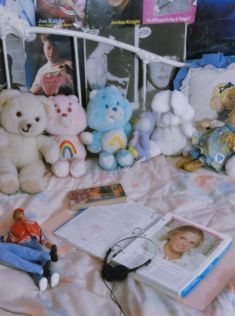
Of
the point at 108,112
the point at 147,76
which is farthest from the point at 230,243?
the point at 147,76

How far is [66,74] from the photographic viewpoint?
1.71 metres

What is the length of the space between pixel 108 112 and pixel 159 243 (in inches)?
24.6

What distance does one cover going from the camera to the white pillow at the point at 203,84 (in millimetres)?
1717

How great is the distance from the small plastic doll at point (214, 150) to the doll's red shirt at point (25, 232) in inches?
25.4

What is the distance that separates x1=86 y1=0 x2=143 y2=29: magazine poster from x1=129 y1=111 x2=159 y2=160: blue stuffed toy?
0.39 meters

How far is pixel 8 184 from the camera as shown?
4.68ft

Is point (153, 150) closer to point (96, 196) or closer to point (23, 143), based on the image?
point (96, 196)

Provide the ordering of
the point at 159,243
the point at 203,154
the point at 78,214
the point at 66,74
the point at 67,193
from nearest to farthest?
the point at 159,243 → the point at 78,214 → the point at 67,193 → the point at 203,154 → the point at 66,74

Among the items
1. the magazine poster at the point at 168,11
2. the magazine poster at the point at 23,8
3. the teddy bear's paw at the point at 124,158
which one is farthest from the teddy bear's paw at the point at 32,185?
the magazine poster at the point at 168,11

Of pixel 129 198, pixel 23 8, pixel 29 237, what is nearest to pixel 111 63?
pixel 23 8

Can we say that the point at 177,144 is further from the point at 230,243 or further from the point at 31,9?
the point at 31,9

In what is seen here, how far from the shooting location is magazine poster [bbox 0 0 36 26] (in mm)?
1571

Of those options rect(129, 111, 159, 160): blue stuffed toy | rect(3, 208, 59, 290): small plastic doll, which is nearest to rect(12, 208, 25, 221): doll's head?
rect(3, 208, 59, 290): small plastic doll

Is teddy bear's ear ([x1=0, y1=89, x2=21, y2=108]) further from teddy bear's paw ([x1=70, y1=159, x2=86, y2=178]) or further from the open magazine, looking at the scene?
the open magazine
